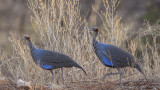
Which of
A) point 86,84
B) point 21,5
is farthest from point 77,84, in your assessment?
point 21,5

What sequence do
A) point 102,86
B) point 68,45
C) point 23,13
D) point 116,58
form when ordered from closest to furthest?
point 102,86
point 116,58
point 68,45
point 23,13

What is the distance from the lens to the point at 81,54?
9.83 m

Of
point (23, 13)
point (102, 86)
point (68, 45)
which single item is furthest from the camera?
point (23, 13)

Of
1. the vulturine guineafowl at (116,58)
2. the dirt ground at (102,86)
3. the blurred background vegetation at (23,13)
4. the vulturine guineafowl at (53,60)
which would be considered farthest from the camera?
the blurred background vegetation at (23,13)

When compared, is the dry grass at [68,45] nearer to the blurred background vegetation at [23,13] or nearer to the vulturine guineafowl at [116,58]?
the vulturine guineafowl at [116,58]

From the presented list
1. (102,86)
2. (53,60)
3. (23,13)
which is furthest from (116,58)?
(23,13)

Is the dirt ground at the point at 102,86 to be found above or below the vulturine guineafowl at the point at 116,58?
below

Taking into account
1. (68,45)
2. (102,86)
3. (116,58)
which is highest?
(68,45)

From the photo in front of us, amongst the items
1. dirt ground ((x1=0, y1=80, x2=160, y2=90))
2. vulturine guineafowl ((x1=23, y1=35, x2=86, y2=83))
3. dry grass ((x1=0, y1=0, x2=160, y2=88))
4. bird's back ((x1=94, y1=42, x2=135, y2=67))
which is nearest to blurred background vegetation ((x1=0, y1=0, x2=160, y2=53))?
dry grass ((x1=0, y1=0, x2=160, y2=88))

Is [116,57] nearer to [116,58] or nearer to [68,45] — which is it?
[116,58]

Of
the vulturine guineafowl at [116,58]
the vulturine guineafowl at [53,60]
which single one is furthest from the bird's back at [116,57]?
the vulturine guineafowl at [53,60]

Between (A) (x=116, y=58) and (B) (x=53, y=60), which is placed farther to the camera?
(B) (x=53, y=60)

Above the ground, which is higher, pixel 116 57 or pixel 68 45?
pixel 68 45

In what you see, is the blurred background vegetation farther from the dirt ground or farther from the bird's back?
the dirt ground
